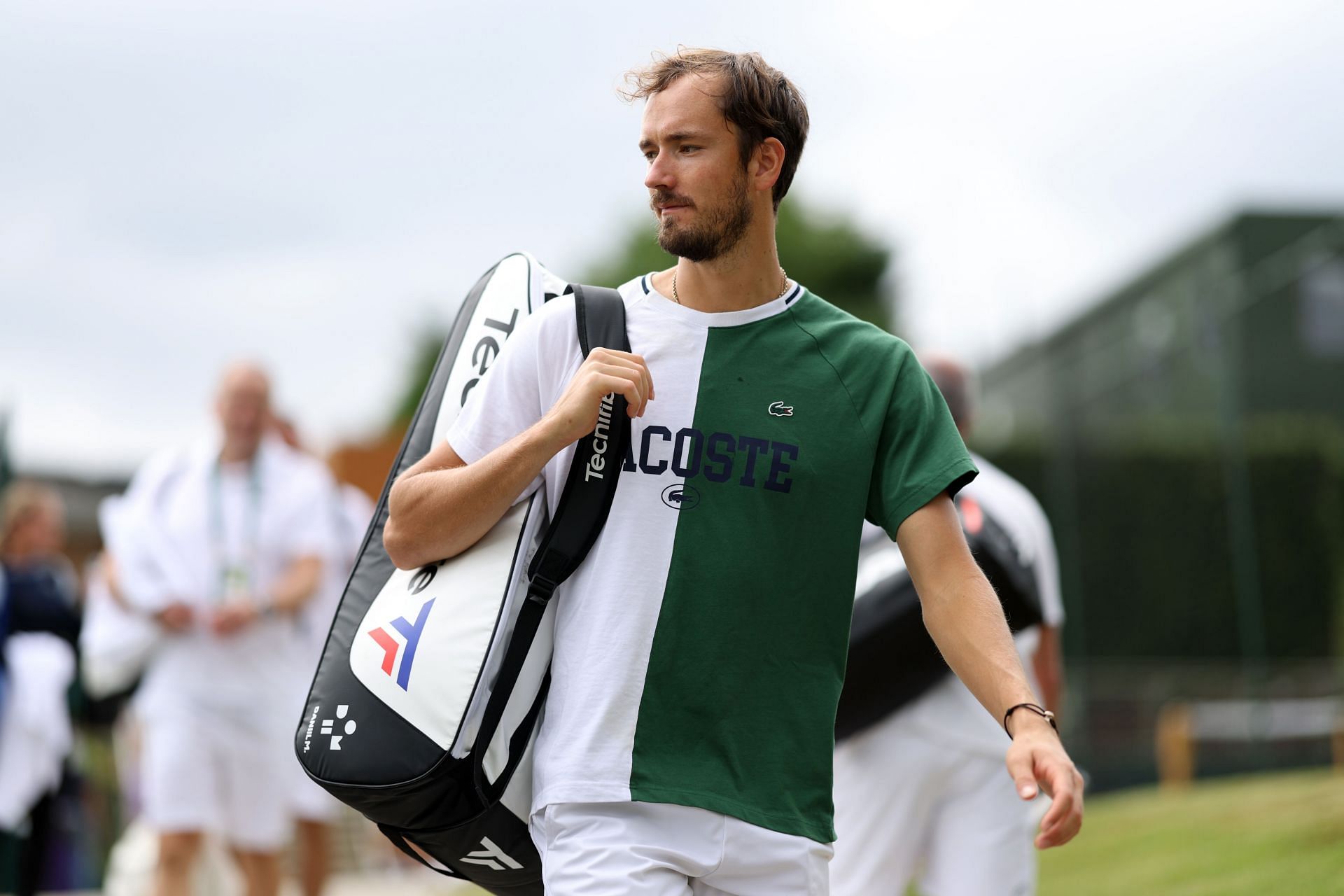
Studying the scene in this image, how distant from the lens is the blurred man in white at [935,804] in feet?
15.8

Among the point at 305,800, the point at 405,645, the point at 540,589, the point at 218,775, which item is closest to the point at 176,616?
the point at 218,775

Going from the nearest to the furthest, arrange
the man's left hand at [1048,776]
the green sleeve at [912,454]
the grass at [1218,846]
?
the man's left hand at [1048,776], the green sleeve at [912,454], the grass at [1218,846]

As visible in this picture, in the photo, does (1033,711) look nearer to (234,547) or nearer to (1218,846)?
(234,547)

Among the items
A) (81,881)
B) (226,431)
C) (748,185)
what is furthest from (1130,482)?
(748,185)

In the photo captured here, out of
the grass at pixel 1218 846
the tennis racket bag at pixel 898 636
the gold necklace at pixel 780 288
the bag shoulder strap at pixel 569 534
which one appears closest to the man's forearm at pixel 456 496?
the bag shoulder strap at pixel 569 534

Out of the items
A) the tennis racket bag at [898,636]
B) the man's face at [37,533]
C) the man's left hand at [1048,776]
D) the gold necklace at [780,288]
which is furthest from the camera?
the man's face at [37,533]

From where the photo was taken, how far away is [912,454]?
9.69 feet

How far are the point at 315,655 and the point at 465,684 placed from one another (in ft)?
14.6

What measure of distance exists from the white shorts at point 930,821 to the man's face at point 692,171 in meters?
2.38

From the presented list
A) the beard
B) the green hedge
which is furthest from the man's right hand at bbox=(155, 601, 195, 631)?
the green hedge

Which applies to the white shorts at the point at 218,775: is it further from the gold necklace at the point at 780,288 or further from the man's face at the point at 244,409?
the gold necklace at the point at 780,288

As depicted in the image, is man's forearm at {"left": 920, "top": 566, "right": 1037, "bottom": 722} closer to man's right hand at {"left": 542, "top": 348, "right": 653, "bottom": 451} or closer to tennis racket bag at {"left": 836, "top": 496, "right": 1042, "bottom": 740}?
man's right hand at {"left": 542, "top": 348, "right": 653, "bottom": 451}

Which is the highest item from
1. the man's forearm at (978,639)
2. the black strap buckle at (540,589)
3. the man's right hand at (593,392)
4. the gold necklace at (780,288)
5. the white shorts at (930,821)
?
the gold necklace at (780,288)

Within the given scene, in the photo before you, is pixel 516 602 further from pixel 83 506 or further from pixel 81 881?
pixel 83 506
